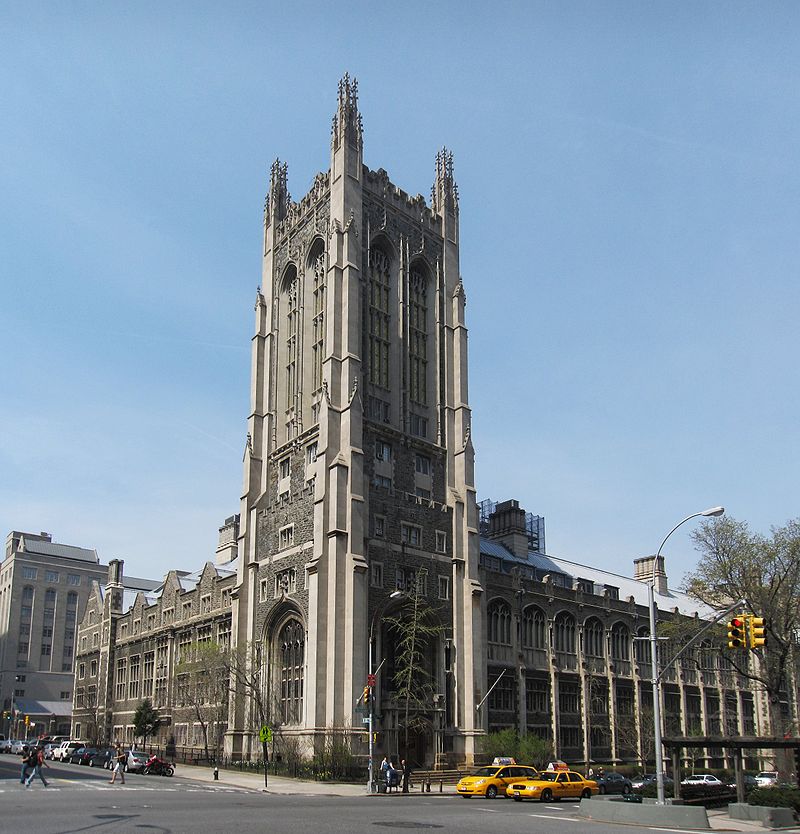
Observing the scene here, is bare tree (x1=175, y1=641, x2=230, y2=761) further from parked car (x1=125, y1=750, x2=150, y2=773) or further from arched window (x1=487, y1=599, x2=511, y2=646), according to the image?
arched window (x1=487, y1=599, x2=511, y2=646)

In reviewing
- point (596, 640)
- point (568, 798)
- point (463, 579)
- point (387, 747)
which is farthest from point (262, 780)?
point (596, 640)

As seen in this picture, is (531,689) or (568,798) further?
(531,689)

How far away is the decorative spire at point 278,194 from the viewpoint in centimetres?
8188

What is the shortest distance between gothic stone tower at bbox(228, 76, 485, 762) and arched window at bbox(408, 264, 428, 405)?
0.15 metres

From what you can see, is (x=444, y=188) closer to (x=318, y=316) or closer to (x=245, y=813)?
(x=318, y=316)

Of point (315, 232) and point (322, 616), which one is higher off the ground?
point (315, 232)

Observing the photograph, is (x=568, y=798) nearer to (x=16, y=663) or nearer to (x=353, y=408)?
(x=353, y=408)

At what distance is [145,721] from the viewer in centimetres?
7888

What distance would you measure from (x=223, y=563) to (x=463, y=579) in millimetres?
37711

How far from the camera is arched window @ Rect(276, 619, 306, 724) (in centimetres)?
6100

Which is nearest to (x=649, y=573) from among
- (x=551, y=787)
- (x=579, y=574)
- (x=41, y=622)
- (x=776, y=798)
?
(x=579, y=574)

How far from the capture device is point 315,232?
74375 millimetres

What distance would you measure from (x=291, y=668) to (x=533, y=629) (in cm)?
2189

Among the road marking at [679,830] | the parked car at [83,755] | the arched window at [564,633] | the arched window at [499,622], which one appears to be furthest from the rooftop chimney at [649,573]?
the road marking at [679,830]
